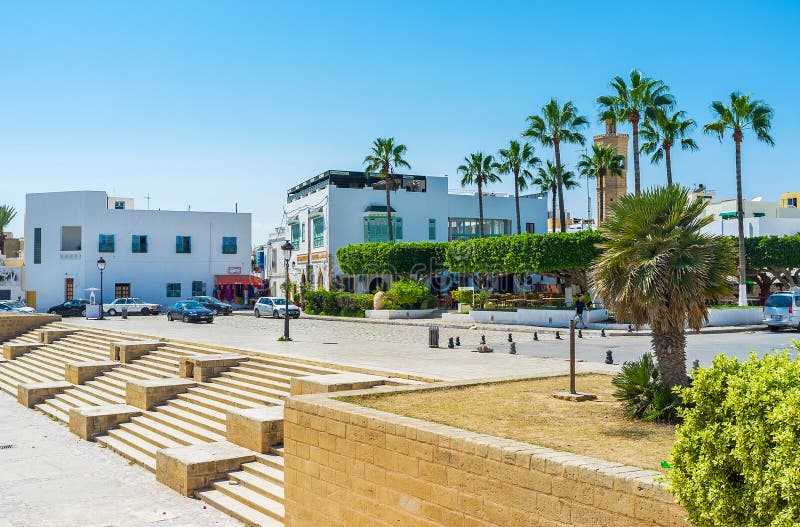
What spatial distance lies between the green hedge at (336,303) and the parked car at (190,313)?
10597 millimetres

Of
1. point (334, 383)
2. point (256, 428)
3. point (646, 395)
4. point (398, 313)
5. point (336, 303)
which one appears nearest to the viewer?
point (646, 395)

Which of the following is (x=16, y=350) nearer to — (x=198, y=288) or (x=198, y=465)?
(x=198, y=465)

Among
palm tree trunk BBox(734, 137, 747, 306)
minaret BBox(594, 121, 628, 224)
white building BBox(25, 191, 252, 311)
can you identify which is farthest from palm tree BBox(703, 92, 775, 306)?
white building BBox(25, 191, 252, 311)

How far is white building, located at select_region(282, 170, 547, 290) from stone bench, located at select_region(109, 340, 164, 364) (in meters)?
32.6

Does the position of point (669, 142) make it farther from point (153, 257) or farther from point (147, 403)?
point (153, 257)

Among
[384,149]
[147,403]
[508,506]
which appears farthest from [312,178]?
[508,506]

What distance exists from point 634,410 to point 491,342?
17.7m

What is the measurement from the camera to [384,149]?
2180 inches

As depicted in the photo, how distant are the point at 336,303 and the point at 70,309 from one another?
64.1 ft

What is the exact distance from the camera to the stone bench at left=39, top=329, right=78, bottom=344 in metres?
30.0

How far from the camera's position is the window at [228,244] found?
6141 centimetres

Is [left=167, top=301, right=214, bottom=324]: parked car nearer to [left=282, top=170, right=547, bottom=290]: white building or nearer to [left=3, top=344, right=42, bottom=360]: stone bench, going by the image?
[left=3, top=344, right=42, bottom=360]: stone bench

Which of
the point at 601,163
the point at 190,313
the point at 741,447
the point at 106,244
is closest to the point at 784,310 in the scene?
the point at 601,163

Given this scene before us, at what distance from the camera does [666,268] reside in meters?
9.55
